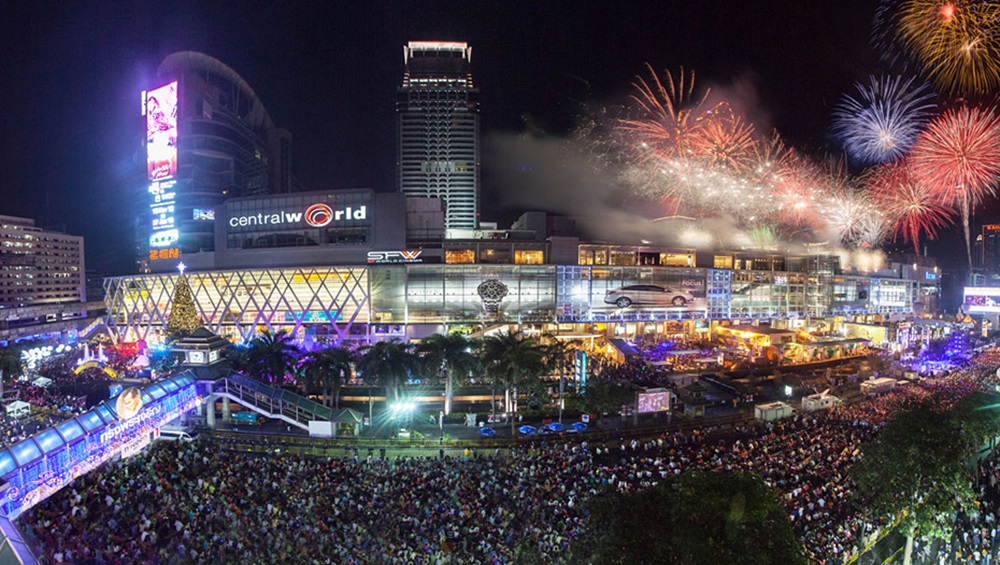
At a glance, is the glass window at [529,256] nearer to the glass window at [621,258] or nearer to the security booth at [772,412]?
the glass window at [621,258]

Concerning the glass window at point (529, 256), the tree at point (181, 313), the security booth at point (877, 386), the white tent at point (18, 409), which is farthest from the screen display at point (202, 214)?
the security booth at point (877, 386)

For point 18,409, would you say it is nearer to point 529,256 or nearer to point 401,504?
point 401,504

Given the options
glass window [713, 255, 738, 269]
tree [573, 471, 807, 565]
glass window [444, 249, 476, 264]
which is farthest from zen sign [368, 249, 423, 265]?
tree [573, 471, 807, 565]

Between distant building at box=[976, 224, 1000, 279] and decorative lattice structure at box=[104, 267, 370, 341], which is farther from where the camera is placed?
distant building at box=[976, 224, 1000, 279]

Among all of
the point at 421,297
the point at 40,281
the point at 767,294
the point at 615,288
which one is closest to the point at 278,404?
the point at 421,297

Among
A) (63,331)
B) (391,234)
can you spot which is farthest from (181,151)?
(391,234)

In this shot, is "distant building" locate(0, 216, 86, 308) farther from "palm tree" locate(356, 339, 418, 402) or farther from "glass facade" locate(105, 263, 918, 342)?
"palm tree" locate(356, 339, 418, 402)
